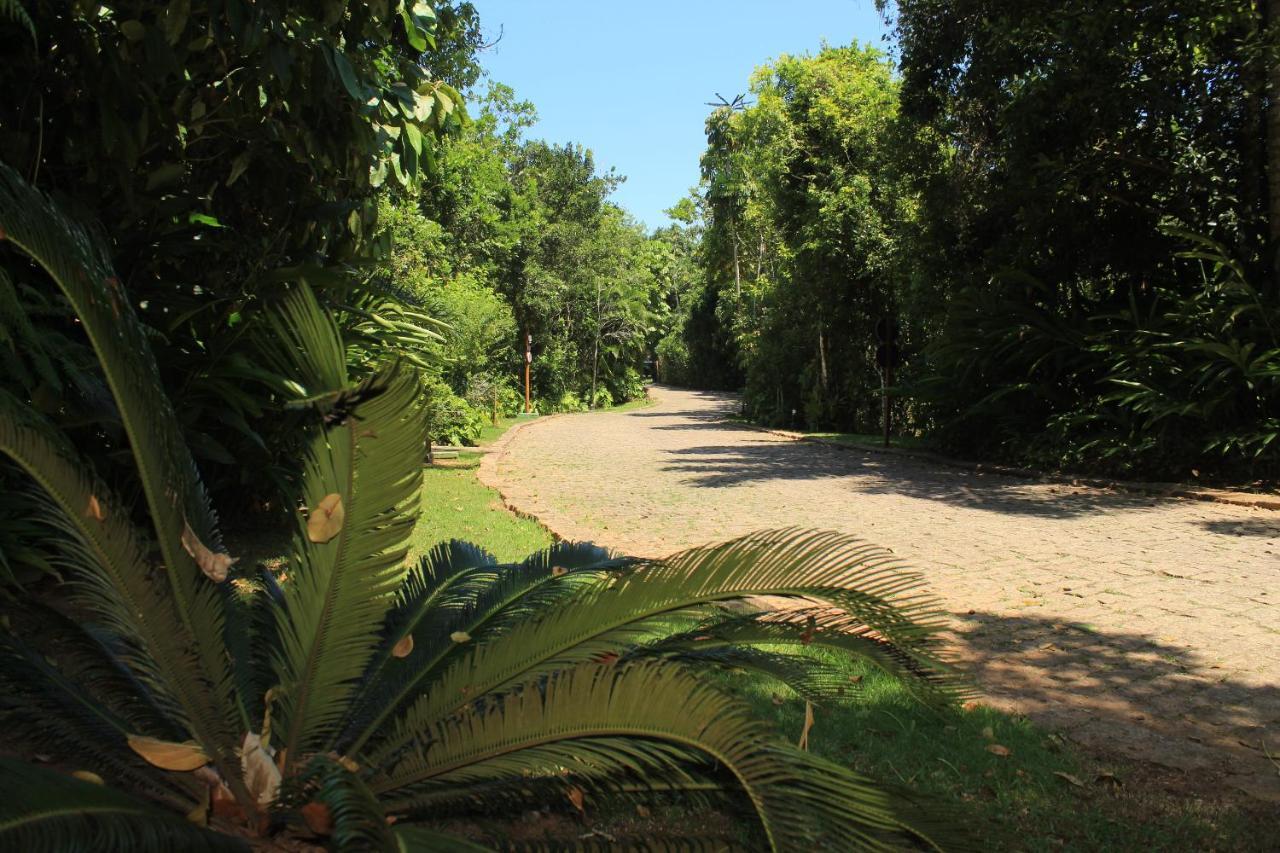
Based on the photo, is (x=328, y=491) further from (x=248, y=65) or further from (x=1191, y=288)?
(x=1191, y=288)

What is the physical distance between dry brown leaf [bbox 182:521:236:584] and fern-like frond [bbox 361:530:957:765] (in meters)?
0.68

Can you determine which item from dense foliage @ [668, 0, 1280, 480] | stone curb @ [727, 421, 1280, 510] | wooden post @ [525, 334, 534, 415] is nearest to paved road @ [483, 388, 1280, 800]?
stone curb @ [727, 421, 1280, 510]

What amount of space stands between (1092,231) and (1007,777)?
39.9 ft

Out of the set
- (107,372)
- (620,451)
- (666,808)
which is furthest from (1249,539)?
(620,451)

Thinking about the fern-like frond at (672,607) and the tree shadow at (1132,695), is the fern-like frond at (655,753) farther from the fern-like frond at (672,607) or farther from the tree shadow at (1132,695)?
the tree shadow at (1132,695)

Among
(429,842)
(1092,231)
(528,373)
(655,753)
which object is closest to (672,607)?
(655,753)

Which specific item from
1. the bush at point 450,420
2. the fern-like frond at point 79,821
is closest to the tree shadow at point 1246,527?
the fern-like frond at point 79,821

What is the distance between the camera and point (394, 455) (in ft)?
7.78

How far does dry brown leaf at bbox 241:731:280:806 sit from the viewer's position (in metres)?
2.39

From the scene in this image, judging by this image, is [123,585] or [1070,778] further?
[1070,778]

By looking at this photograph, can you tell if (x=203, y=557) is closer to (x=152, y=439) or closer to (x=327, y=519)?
(x=152, y=439)

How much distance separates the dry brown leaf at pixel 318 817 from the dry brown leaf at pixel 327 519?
0.65 meters

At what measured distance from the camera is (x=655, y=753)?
87.9 inches

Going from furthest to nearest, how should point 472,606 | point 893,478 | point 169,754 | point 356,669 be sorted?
point 893,478 < point 472,606 < point 356,669 < point 169,754
